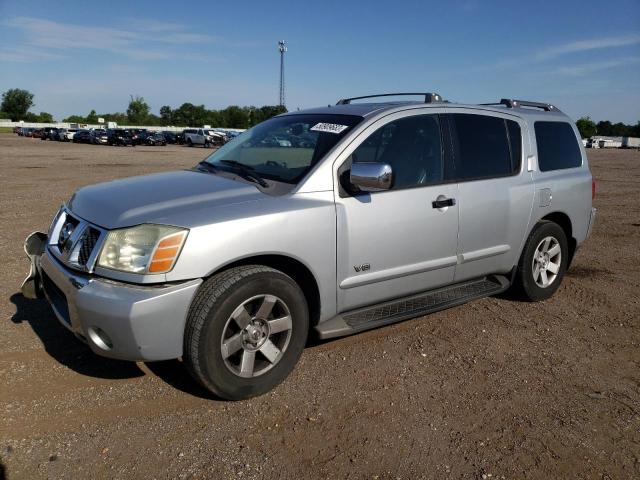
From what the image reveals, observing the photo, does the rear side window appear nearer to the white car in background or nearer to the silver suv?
the silver suv

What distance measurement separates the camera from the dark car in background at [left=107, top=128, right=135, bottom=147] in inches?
1797

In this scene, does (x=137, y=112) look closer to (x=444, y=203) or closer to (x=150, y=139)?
(x=150, y=139)

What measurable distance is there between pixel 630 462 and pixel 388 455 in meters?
1.23

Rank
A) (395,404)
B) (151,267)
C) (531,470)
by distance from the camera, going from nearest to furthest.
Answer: (531,470) → (151,267) → (395,404)

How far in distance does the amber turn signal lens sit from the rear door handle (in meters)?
1.92

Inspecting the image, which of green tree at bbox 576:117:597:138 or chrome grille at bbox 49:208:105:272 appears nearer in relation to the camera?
chrome grille at bbox 49:208:105:272

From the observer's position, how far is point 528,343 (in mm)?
4047

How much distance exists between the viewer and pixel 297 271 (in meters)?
3.32

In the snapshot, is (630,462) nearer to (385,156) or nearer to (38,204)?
(385,156)

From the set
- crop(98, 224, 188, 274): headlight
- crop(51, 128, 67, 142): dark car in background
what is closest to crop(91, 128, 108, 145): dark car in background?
crop(51, 128, 67, 142): dark car in background

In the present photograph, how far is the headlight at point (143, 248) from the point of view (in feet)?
9.00

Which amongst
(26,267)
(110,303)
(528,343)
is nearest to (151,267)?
(110,303)

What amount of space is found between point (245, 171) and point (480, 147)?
77.9 inches

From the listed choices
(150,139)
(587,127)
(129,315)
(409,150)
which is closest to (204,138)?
(150,139)
